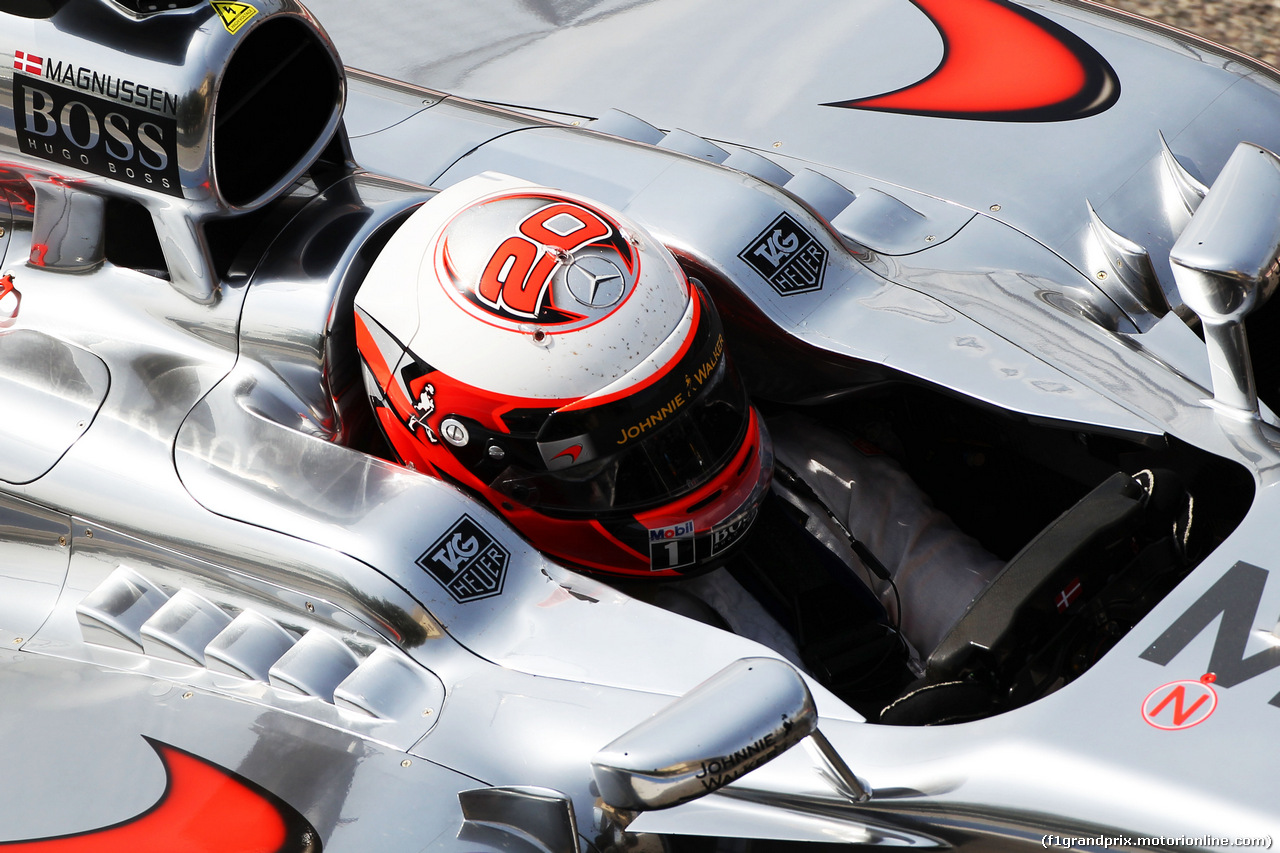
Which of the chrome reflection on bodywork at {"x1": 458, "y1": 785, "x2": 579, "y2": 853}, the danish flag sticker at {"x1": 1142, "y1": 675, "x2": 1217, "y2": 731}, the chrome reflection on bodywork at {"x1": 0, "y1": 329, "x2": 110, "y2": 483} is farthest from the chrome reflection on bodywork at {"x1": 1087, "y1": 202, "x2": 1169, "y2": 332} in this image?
the chrome reflection on bodywork at {"x1": 0, "y1": 329, "x2": 110, "y2": 483}

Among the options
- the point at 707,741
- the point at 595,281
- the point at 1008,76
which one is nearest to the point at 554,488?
the point at 595,281

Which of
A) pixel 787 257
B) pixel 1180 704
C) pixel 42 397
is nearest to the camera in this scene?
pixel 1180 704

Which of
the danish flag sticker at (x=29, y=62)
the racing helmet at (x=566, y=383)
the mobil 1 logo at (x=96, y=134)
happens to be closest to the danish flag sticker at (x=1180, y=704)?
the racing helmet at (x=566, y=383)

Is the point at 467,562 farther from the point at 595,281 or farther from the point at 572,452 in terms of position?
the point at 595,281

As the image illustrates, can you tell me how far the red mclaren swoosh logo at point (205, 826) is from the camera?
1.64m

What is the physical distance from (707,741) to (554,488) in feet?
2.17

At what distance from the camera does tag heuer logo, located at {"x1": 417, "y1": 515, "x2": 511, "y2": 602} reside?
178cm

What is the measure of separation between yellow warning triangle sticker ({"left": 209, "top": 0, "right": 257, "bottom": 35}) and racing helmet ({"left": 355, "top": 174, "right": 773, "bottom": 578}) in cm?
42

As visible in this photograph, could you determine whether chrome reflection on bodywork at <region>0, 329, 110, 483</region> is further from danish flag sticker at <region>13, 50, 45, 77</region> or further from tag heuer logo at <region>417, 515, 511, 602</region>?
tag heuer logo at <region>417, 515, 511, 602</region>

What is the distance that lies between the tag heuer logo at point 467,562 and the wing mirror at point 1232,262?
41.8 inches

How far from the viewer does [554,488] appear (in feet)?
6.13

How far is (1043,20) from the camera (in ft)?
9.67

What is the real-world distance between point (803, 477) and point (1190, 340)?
0.70 meters

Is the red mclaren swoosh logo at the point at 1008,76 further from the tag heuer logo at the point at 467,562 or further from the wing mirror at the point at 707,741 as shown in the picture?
the wing mirror at the point at 707,741
